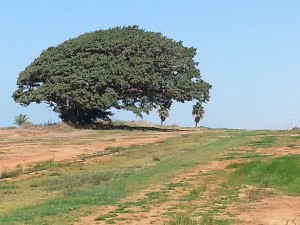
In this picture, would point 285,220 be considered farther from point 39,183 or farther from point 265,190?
point 39,183

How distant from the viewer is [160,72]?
50.1 metres

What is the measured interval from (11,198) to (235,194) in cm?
518

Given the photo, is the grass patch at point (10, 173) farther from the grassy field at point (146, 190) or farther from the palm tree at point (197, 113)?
the palm tree at point (197, 113)

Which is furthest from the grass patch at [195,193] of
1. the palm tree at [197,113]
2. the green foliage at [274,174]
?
the palm tree at [197,113]

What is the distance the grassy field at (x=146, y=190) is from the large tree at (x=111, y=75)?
A: 2339 centimetres

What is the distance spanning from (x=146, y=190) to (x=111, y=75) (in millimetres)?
33641

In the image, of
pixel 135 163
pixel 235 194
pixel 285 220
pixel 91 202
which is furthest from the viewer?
pixel 135 163

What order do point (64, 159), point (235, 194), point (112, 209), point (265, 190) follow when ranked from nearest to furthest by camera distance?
point (112, 209) → point (235, 194) → point (265, 190) → point (64, 159)

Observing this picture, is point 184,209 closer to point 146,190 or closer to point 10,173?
point 146,190

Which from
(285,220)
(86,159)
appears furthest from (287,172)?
(86,159)

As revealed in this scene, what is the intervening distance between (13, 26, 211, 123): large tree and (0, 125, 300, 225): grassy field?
2339 cm

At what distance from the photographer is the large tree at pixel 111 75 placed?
156 ft

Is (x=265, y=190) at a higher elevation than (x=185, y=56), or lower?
lower

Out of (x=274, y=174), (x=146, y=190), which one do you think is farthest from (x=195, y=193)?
(x=274, y=174)
